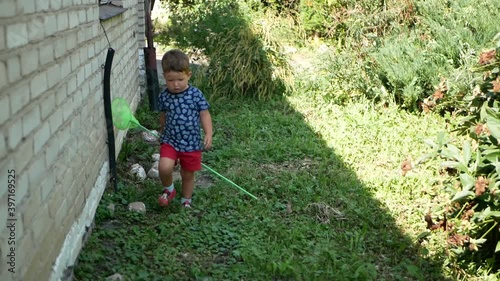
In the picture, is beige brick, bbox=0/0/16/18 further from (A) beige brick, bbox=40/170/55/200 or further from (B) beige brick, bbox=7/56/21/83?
(A) beige brick, bbox=40/170/55/200

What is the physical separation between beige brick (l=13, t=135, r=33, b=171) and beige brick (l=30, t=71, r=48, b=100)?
22 cm

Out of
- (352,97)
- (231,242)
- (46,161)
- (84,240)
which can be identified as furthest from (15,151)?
(352,97)

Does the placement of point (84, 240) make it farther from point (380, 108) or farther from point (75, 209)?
point (380, 108)

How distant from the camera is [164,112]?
170 inches

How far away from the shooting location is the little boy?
164 inches

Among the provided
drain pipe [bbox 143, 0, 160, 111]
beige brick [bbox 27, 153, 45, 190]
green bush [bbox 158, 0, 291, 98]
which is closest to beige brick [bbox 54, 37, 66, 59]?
beige brick [bbox 27, 153, 45, 190]

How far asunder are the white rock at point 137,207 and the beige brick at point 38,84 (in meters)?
1.68

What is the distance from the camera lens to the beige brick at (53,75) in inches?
108

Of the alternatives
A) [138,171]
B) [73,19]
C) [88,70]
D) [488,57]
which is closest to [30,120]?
[73,19]

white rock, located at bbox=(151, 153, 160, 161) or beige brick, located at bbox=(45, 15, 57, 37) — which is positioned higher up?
beige brick, located at bbox=(45, 15, 57, 37)

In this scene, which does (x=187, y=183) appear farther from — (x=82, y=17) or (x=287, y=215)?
(x=82, y=17)

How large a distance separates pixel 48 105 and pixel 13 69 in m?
0.59

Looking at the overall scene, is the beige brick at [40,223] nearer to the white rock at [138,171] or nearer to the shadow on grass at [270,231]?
the shadow on grass at [270,231]

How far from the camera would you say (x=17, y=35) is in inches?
87.1
